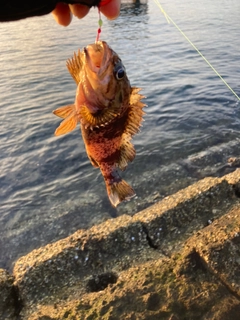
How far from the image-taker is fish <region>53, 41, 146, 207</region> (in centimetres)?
246

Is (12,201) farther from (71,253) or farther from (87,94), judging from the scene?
(87,94)

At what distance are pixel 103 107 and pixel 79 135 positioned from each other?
7635 mm

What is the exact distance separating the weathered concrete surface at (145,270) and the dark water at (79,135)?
200cm

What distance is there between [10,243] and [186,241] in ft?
10.9

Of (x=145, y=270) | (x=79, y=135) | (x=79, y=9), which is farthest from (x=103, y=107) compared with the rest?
(x=79, y=135)

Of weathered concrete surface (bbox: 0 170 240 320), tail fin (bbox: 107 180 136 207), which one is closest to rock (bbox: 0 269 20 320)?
weathered concrete surface (bbox: 0 170 240 320)

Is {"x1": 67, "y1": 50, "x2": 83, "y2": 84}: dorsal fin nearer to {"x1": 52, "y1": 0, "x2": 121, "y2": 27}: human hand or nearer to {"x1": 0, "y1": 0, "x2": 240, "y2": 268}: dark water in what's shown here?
{"x1": 52, "y1": 0, "x2": 121, "y2": 27}: human hand

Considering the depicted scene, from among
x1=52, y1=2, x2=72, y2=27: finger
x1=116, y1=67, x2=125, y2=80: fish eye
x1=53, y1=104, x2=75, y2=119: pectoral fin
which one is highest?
x1=52, y1=2, x2=72, y2=27: finger

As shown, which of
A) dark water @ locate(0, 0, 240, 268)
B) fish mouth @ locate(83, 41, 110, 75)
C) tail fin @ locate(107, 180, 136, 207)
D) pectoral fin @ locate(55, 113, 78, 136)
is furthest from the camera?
dark water @ locate(0, 0, 240, 268)

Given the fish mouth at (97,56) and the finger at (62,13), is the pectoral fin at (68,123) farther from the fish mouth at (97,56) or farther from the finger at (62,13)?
the finger at (62,13)

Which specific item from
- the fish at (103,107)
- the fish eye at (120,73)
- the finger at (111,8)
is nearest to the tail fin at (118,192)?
the fish at (103,107)

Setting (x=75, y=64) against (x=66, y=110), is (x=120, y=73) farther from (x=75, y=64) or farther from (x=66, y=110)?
(x=66, y=110)

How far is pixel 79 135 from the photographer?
10.1m

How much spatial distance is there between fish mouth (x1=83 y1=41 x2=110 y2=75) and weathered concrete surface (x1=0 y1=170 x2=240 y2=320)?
239 centimetres
